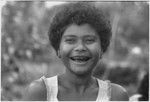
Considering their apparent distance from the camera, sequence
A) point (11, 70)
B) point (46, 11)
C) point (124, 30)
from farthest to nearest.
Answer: point (124, 30) → point (46, 11) → point (11, 70)

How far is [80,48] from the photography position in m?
2.47

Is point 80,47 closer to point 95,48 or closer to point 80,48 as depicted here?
point 80,48

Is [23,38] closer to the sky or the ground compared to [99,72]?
closer to the sky

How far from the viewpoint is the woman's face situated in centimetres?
250

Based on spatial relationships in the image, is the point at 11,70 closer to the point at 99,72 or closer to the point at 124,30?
the point at 99,72

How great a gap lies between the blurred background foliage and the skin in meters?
1.09

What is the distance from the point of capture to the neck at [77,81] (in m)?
2.61

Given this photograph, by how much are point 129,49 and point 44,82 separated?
4.30 metres

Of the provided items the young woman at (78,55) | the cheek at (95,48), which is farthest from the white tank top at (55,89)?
the cheek at (95,48)

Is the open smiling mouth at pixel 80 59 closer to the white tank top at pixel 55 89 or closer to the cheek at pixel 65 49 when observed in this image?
the cheek at pixel 65 49

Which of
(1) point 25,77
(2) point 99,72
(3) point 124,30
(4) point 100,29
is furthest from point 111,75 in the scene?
(4) point 100,29

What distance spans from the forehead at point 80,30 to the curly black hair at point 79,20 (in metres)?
0.02

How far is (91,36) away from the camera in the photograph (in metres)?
2.54

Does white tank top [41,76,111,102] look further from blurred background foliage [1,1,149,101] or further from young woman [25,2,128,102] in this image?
blurred background foliage [1,1,149,101]
